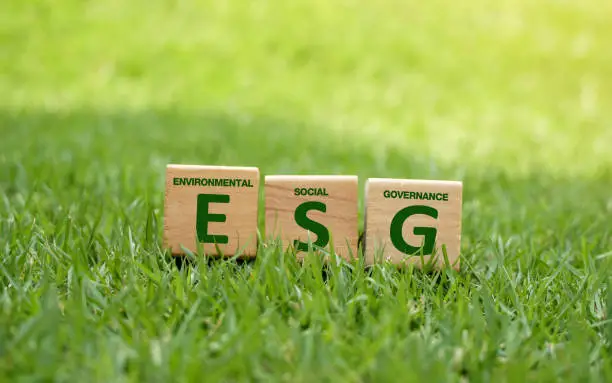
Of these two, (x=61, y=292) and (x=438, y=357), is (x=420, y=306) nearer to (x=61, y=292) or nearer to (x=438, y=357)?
(x=438, y=357)

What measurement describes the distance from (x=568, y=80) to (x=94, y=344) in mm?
5970

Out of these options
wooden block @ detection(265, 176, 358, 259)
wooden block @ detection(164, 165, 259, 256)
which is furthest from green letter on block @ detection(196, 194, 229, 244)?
wooden block @ detection(265, 176, 358, 259)

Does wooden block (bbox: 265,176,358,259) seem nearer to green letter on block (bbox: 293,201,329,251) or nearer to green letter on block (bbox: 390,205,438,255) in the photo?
green letter on block (bbox: 293,201,329,251)

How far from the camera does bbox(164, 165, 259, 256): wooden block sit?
5.77 feet

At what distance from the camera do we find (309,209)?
178 cm

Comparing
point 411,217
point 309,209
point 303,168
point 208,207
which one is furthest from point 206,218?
point 303,168

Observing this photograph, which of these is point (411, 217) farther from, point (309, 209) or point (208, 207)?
point (208, 207)

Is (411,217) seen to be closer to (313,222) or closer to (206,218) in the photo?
(313,222)

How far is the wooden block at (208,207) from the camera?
5.77ft

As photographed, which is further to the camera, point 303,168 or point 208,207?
point 303,168

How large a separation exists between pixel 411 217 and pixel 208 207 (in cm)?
52

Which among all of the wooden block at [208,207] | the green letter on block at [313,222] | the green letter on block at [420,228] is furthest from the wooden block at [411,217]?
the wooden block at [208,207]

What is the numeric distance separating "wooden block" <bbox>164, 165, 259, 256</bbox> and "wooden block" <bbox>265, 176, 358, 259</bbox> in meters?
0.06

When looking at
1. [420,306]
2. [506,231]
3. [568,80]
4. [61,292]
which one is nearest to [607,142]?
[568,80]
